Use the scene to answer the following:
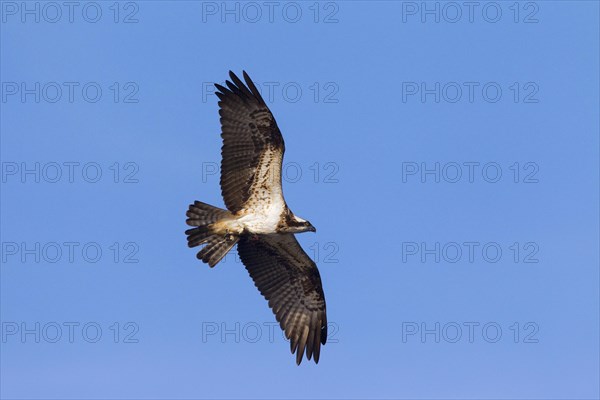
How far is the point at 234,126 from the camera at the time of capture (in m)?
16.3

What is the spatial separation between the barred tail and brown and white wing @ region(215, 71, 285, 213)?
32cm

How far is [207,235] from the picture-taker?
16109 millimetres

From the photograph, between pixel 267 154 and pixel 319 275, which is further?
pixel 319 275

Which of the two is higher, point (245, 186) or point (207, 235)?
point (245, 186)

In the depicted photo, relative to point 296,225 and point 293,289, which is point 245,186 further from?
point 293,289

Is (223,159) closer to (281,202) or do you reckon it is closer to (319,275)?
(281,202)

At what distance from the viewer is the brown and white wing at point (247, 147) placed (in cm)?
1612

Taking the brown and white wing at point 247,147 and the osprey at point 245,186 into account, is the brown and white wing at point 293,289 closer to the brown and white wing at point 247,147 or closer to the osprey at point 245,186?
the osprey at point 245,186

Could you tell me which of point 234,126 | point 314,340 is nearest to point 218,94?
point 234,126

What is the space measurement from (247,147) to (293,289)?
2.80m

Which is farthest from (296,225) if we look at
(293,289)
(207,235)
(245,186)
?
(293,289)

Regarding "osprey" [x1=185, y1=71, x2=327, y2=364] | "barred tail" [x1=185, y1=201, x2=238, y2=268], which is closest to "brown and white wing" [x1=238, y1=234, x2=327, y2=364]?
"osprey" [x1=185, y1=71, x2=327, y2=364]

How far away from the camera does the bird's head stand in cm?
1605

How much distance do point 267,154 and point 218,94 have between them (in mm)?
1299
